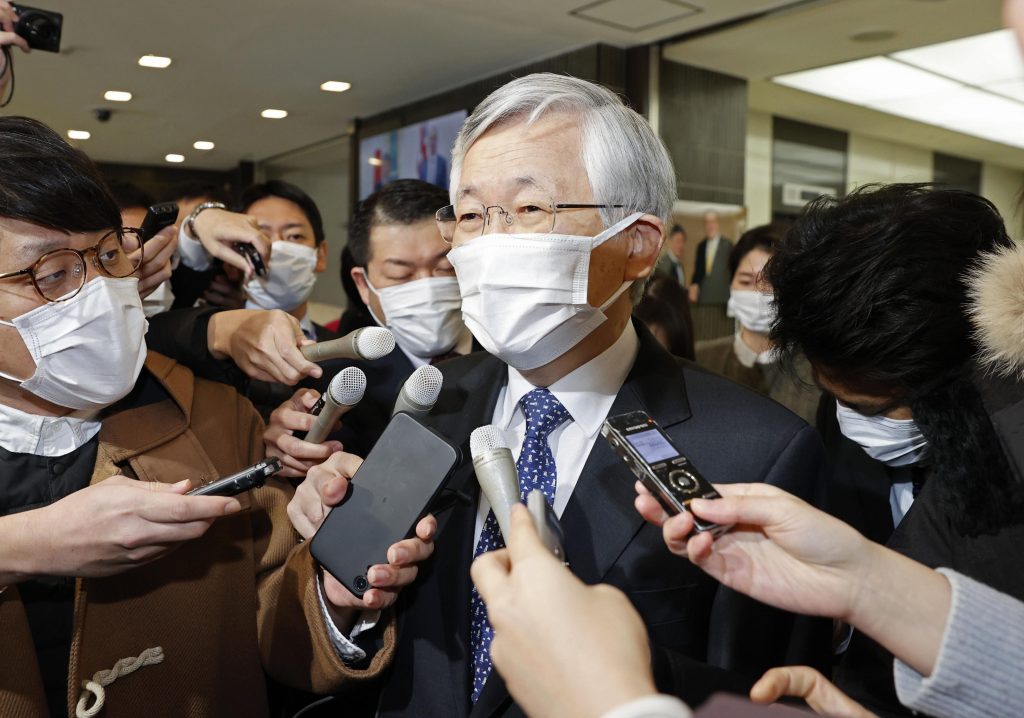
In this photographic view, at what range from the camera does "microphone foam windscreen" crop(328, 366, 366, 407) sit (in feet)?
4.70

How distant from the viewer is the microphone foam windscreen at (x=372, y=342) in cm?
143

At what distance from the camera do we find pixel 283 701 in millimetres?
1835

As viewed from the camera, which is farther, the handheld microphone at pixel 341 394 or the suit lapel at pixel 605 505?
the handheld microphone at pixel 341 394

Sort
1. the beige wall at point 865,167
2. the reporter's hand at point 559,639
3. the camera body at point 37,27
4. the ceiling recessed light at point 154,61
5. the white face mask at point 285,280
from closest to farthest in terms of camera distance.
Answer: the reporter's hand at point 559,639, the camera body at point 37,27, the white face mask at point 285,280, the ceiling recessed light at point 154,61, the beige wall at point 865,167

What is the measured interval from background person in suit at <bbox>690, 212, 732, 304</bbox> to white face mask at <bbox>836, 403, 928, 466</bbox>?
182 inches

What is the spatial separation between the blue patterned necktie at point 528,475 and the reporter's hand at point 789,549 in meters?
0.41

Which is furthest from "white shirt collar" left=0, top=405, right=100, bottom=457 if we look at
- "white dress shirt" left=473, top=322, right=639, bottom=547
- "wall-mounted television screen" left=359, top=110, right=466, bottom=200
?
"wall-mounted television screen" left=359, top=110, right=466, bottom=200

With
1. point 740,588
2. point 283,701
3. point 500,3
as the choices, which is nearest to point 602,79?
point 500,3

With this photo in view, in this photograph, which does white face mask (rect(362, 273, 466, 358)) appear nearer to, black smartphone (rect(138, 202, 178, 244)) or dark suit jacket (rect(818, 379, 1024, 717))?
black smartphone (rect(138, 202, 178, 244))

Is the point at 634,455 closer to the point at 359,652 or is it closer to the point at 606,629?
the point at 606,629

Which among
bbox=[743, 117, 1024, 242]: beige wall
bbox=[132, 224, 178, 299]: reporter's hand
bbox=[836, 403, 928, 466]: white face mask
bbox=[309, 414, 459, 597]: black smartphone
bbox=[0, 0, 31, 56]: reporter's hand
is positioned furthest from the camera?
bbox=[743, 117, 1024, 242]: beige wall

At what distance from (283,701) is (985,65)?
18.7 ft

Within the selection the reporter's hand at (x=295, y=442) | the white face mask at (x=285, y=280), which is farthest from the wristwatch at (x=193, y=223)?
the reporter's hand at (x=295, y=442)

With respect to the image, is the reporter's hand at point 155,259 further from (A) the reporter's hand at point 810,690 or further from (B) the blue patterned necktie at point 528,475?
(A) the reporter's hand at point 810,690
